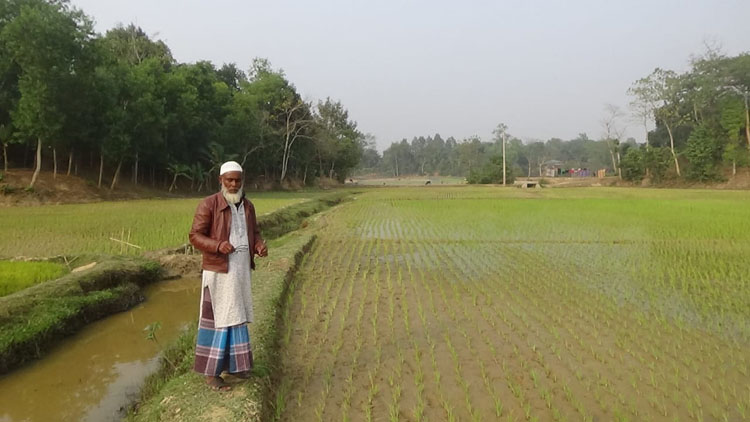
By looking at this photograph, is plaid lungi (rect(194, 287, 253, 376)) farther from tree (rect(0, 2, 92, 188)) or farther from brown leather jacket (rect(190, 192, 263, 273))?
tree (rect(0, 2, 92, 188))

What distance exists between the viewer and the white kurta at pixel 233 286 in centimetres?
287

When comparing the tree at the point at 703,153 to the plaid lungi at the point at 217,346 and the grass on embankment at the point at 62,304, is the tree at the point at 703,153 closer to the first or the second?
the grass on embankment at the point at 62,304

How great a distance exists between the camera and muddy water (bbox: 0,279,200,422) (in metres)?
3.38

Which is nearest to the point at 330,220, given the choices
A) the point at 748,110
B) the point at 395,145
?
the point at 748,110

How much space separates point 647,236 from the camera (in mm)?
10500

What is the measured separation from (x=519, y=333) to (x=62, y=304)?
4653 mm

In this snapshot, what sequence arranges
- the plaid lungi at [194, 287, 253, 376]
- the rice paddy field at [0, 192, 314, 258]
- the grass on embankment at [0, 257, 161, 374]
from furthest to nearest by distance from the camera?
the rice paddy field at [0, 192, 314, 258] → the grass on embankment at [0, 257, 161, 374] → the plaid lungi at [194, 287, 253, 376]

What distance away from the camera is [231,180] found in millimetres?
2879

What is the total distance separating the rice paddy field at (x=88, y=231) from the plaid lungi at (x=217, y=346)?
5.56 m

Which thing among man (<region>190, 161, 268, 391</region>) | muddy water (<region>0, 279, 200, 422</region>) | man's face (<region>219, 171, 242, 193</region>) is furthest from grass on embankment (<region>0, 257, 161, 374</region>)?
man's face (<region>219, 171, 242, 193</region>)

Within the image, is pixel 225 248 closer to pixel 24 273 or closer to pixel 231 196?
pixel 231 196

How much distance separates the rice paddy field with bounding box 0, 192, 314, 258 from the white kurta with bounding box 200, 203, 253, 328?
565cm

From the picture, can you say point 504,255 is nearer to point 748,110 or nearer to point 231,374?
point 231,374

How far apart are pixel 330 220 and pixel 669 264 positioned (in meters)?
8.95
